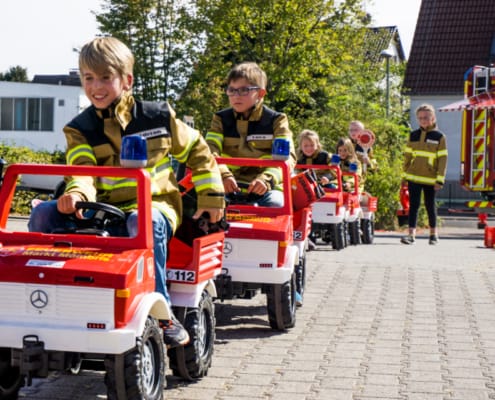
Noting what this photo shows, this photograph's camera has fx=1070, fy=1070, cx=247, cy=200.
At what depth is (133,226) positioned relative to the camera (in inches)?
213

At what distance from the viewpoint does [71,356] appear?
507 centimetres

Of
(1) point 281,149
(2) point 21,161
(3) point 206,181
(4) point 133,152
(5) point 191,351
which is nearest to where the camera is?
(4) point 133,152

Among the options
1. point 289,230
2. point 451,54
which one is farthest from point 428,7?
point 289,230

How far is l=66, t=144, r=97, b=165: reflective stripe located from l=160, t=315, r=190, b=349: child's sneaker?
99 cm

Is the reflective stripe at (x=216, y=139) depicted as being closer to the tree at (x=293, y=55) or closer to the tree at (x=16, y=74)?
the tree at (x=293, y=55)

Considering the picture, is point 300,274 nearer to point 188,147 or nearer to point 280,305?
point 280,305

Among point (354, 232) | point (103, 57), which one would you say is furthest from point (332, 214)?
point (103, 57)

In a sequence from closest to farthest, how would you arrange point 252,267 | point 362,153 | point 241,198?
point 252,267, point 241,198, point 362,153

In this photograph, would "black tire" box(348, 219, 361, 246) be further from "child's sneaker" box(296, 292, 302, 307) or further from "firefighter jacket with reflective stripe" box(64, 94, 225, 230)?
"firefighter jacket with reflective stripe" box(64, 94, 225, 230)

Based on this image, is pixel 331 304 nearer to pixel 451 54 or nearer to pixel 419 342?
pixel 419 342

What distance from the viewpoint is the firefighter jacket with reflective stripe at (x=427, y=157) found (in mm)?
17266

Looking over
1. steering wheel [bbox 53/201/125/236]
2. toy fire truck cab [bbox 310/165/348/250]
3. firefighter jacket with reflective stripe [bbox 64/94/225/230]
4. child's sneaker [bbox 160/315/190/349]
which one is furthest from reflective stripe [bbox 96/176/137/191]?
toy fire truck cab [bbox 310/165/348/250]

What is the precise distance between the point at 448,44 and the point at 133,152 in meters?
45.1

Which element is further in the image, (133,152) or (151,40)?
(151,40)
